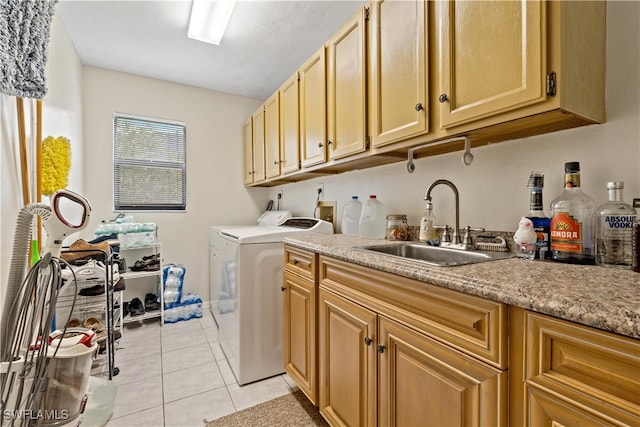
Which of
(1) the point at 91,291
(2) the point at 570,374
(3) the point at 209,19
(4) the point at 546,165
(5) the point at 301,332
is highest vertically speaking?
(3) the point at 209,19

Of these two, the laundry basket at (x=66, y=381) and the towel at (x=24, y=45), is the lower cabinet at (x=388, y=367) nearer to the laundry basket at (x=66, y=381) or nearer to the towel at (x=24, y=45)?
the laundry basket at (x=66, y=381)

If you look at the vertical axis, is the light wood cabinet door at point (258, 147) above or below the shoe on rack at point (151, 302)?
above

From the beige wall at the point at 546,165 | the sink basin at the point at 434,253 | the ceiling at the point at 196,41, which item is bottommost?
the sink basin at the point at 434,253

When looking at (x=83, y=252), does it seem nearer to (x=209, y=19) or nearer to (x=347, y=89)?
(x=209, y=19)

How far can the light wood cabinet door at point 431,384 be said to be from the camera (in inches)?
27.7

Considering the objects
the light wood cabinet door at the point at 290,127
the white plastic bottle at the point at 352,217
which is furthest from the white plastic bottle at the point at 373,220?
the light wood cabinet door at the point at 290,127

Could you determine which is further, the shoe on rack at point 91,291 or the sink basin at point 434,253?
the shoe on rack at point 91,291

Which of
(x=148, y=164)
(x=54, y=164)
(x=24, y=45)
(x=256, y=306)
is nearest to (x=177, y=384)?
(x=256, y=306)

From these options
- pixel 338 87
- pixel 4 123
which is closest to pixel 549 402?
pixel 338 87

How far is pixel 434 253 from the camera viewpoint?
4.65 ft

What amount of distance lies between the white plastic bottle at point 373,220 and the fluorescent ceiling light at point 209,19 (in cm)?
158

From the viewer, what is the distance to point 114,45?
2445 mm

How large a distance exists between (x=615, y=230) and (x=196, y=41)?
2.82 metres

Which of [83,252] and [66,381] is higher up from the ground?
[83,252]
